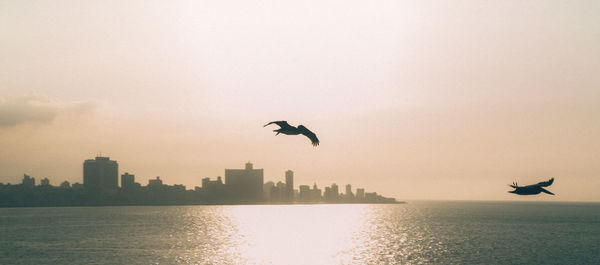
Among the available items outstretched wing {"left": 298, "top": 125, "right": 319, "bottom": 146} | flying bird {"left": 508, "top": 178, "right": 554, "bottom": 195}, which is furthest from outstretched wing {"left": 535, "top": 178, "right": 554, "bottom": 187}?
outstretched wing {"left": 298, "top": 125, "right": 319, "bottom": 146}

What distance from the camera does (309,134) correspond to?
12.0 metres

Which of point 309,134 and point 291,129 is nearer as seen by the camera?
point 291,129

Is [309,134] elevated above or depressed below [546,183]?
above

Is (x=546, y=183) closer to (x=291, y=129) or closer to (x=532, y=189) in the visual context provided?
(x=532, y=189)

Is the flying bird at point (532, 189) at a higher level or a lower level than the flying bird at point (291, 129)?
lower

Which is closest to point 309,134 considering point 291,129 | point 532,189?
point 291,129

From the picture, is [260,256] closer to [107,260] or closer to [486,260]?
[107,260]

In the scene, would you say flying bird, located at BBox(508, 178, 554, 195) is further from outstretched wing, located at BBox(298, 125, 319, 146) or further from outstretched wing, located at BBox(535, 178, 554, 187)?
outstretched wing, located at BBox(298, 125, 319, 146)

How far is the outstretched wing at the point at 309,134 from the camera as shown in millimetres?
11584

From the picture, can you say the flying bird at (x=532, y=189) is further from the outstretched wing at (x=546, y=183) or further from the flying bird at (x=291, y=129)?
the flying bird at (x=291, y=129)

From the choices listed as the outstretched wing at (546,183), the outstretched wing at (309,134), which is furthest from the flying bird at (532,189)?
the outstretched wing at (309,134)

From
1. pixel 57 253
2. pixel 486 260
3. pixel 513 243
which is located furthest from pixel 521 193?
pixel 513 243

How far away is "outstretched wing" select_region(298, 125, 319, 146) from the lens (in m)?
11.6

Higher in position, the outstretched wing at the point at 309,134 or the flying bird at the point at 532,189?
the outstretched wing at the point at 309,134
